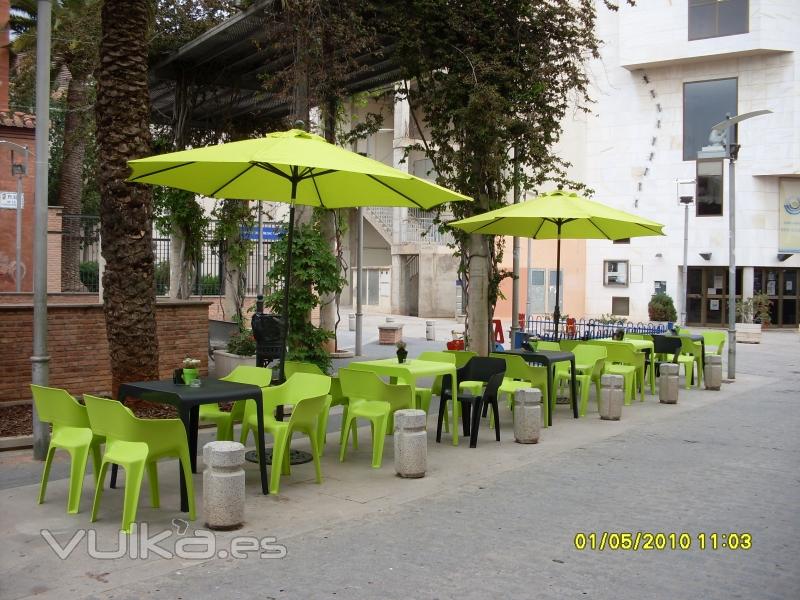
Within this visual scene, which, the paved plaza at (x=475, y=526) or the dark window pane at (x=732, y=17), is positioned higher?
the dark window pane at (x=732, y=17)

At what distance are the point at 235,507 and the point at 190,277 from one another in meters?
12.4

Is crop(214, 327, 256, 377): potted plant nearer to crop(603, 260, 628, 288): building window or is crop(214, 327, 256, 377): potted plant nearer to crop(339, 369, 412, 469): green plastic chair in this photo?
crop(339, 369, 412, 469): green plastic chair

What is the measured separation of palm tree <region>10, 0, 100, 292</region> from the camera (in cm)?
1738

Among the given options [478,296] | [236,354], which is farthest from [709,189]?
[236,354]

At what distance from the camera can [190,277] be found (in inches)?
693

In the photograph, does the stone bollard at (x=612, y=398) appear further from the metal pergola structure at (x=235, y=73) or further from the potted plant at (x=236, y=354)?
the metal pergola structure at (x=235, y=73)

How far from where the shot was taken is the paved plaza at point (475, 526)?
4867mm

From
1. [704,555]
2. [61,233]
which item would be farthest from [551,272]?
[704,555]

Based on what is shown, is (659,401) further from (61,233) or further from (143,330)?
(61,233)

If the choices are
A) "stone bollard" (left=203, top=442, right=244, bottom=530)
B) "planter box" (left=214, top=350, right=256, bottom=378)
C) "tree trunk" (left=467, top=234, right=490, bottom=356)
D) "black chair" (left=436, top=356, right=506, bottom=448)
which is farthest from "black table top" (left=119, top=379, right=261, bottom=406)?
"tree trunk" (left=467, top=234, right=490, bottom=356)

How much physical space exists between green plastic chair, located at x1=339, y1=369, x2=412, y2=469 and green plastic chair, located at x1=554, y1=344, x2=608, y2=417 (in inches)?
165

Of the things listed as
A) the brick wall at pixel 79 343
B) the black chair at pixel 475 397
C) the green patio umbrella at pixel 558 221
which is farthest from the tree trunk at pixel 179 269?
the black chair at pixel 475 397

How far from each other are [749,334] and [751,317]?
298 cm

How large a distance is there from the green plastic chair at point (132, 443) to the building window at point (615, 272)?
1357 inches
